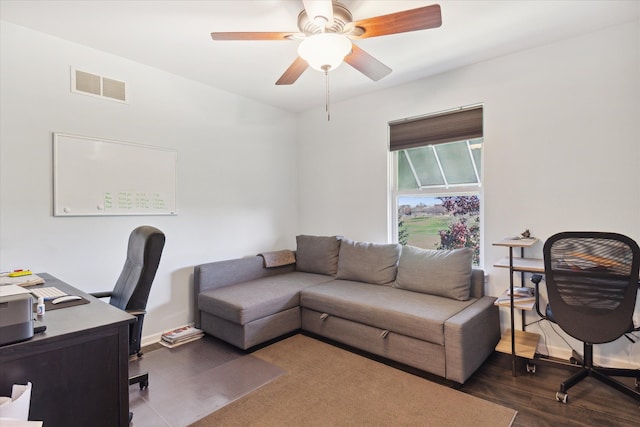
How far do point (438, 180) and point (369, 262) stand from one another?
3.67ft

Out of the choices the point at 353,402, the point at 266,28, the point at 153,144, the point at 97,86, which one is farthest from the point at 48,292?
the point at 266,28

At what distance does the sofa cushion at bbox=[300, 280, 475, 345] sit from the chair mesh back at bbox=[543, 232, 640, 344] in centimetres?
66

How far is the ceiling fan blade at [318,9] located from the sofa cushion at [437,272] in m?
2.09

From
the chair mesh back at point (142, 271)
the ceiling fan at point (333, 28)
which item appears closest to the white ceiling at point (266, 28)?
the ceiling fan at point (333, 28)

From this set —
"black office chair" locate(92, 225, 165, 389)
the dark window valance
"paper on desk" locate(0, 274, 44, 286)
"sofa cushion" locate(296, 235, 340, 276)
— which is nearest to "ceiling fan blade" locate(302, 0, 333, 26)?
"black office chair" locate(92, 225, 165, 389)

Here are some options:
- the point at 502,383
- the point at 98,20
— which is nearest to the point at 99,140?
the point at 98,20

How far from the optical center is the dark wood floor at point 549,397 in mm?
1812

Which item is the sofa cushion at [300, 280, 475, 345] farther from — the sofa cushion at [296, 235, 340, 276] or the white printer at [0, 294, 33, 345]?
the white printer at [0, 294, 33, 345]

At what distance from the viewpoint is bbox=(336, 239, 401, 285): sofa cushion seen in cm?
320

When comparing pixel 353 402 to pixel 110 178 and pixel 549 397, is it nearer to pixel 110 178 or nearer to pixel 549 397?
pixel 549 397

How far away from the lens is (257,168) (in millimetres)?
3949

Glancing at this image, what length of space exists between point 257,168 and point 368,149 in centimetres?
137

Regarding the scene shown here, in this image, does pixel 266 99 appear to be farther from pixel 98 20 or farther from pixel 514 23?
pixel 514 23

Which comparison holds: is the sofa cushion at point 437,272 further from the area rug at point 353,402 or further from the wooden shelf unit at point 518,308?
the area rug at point 353,402
